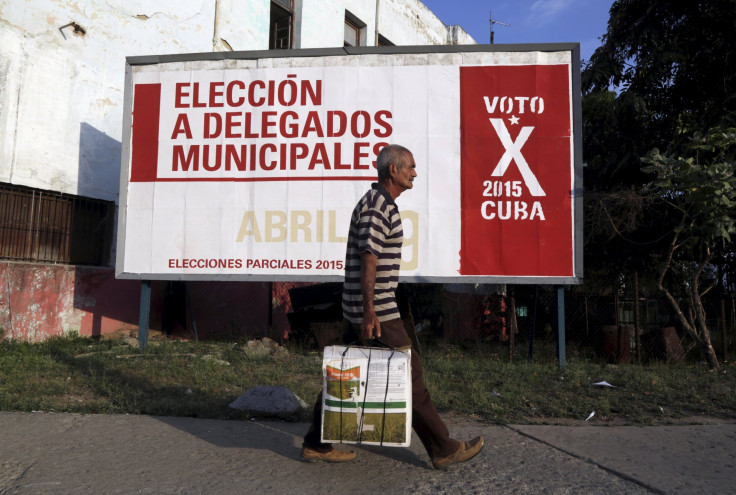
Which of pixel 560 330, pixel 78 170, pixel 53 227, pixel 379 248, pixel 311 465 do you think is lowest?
pixel 311 465

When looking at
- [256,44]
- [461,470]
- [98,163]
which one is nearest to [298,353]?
[98,163]

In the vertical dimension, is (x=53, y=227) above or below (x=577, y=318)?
above

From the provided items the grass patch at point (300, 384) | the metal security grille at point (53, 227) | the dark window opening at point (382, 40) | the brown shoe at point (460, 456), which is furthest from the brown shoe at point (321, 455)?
the dark window opening at point (382, 40)

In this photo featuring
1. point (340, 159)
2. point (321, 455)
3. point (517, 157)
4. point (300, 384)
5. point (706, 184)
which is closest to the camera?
point (321, 455)

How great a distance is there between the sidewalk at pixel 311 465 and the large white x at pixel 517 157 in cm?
389

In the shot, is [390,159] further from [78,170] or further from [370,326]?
[78,170]

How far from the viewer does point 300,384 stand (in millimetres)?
6141

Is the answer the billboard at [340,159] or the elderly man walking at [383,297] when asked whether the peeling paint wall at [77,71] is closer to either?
the billboard at [340,159]

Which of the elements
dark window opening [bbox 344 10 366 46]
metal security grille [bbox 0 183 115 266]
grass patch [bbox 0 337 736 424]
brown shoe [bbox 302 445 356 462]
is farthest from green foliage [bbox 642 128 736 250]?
dark window opening [bbox 344 10 366 46]

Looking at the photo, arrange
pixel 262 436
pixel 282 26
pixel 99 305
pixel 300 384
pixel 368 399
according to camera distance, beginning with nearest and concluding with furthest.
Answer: pixel 368 399 < pixel 262 436 < pixel 300 384 < pixel 99 305 < pixel 282 26

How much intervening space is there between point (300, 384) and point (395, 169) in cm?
318

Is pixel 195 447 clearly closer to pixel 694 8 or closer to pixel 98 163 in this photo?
pixel 98 163

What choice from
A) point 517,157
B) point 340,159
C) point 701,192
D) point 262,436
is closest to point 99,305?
point 340,159

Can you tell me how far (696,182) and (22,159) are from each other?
8.74m
